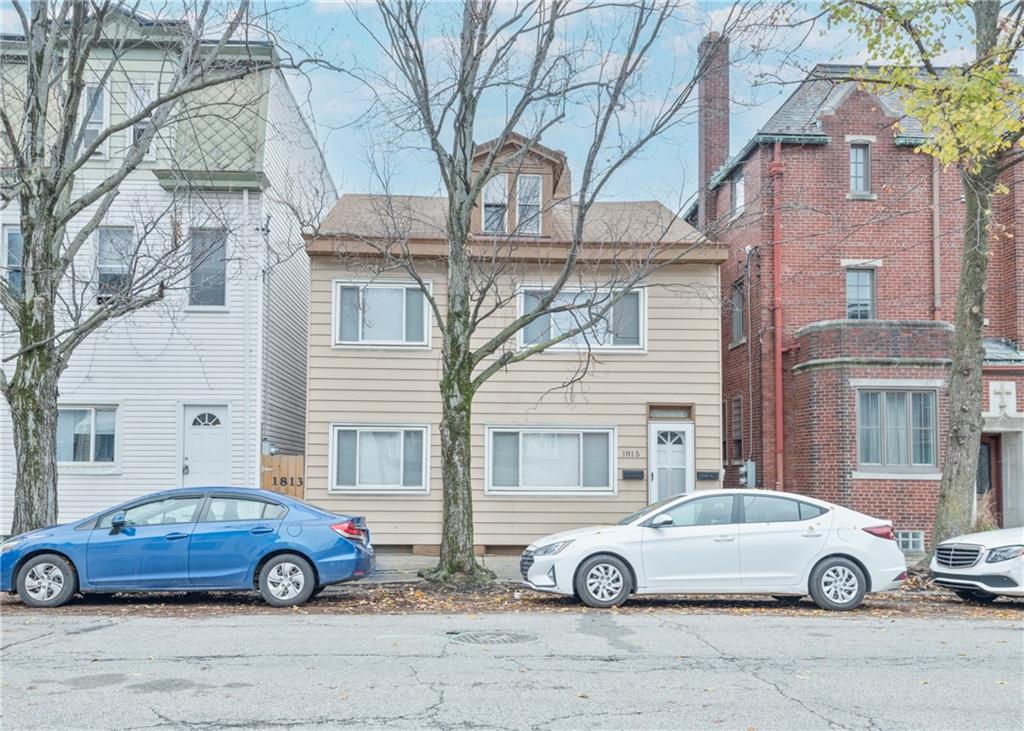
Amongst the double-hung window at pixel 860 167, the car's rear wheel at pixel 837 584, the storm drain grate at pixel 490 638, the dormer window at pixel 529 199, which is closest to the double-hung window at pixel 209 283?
the dormer window at pixel 529 199

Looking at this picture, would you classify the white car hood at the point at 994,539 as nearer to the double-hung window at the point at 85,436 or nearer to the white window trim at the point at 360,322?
the white window trim at the point at 360,322

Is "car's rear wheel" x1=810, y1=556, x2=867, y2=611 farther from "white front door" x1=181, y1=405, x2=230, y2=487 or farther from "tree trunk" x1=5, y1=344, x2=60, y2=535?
"white front door" x1=181, y1=405, x2=230, y2=487

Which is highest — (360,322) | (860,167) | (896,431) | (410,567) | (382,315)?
(860,167)

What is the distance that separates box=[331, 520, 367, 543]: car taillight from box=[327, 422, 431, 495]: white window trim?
5650 mm

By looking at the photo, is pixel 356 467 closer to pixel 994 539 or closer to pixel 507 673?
pixel 994 539

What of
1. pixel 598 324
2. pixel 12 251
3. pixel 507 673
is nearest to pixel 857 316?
pixel 598 324

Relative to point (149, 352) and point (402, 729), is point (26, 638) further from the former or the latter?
point (149, 352)

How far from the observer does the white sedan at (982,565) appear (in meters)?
12.6

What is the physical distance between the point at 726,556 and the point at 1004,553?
12.0 ft

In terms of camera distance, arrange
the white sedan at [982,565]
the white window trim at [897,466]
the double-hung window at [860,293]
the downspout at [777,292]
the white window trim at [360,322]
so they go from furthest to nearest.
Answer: the double-hung window at [860,293] < the downspout at [777,292] < the white window trim at [897,466] < the white window trim at [360,322] < the white sedan at [982,565]

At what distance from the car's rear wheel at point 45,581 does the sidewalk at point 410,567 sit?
4.09 m

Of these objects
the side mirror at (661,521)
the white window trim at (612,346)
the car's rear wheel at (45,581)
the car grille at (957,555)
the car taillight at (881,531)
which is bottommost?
the car's rear wheel at (45,581)

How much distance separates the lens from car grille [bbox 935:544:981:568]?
13.0 m

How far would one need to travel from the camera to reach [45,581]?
1196cm
